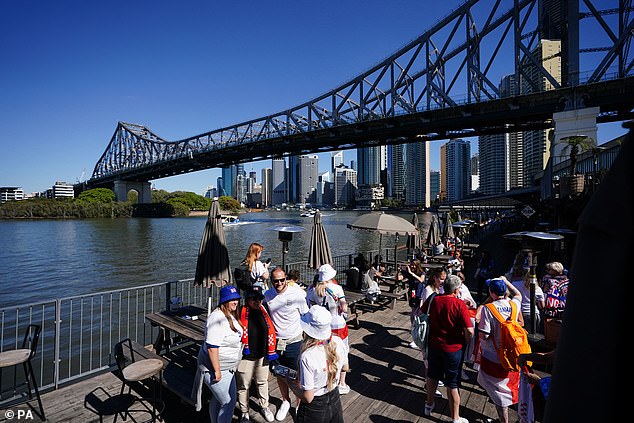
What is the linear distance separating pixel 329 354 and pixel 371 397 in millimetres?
1996

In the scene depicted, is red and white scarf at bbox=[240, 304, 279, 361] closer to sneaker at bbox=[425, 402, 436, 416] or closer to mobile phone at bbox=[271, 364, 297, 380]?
mobile phone at bbox=[271, 364, 297, 380]

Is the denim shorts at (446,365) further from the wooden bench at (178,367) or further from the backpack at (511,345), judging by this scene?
the wooden bench at (178,367)

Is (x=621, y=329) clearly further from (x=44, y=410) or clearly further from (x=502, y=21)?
(x=502, y=21)

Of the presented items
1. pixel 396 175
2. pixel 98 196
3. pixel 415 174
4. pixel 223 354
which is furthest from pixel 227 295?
pixel 396 175

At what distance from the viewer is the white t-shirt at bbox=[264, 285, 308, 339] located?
412 cm

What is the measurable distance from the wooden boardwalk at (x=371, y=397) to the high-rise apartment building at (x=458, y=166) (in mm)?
139733

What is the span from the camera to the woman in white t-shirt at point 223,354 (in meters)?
3.17

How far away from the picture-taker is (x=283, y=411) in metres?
3.78

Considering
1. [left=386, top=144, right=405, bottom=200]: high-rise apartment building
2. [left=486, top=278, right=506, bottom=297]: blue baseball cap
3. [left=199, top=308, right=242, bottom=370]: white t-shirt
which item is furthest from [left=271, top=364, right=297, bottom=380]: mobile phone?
[left=386, top=144, right=405, bottom=200]: high-rise apartment building

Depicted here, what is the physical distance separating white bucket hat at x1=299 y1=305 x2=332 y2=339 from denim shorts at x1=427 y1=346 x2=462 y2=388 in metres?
1.58

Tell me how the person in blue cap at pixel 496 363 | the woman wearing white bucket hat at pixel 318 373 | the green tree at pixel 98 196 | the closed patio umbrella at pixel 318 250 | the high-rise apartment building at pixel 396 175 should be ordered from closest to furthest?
the woman wearing white bucket hat at pixel 318 373, the person in blue cap at pixel 496 363, the closed patio umbrella at pixel 318 250, the green tree at pixel 98 196, the high-rise apartment building at pixel 396 175

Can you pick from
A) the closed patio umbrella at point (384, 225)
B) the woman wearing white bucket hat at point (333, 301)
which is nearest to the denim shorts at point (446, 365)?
the woman wearing white bucket hat at point (333, 301)

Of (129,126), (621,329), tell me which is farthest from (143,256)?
(129,126)

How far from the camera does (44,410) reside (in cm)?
396
